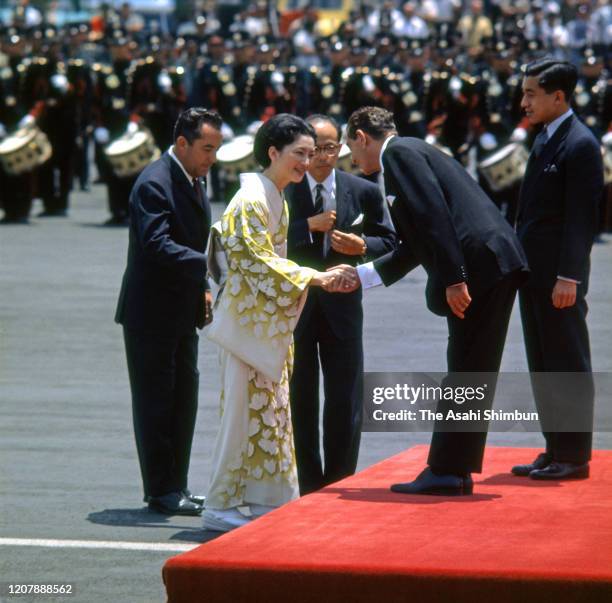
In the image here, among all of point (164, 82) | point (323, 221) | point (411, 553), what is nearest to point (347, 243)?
point (323, 221)

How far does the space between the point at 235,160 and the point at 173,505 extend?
11.9m

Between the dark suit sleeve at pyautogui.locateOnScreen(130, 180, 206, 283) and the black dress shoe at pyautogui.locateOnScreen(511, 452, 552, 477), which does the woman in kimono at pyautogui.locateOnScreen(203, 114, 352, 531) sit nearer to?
the dark suit sleeve at pyautogui.locateOnScreen(130, 180, 206, 283)

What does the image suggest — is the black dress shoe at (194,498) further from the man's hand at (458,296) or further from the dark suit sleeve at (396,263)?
the man's hand at (458,296)

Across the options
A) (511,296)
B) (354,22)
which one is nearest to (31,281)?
(511,296)

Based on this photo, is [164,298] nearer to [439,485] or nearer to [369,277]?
[369,277]

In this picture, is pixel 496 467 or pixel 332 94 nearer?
pixel 496 467

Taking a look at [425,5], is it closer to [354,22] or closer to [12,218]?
[354,22]

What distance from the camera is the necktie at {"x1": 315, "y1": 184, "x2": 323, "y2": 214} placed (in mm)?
7379

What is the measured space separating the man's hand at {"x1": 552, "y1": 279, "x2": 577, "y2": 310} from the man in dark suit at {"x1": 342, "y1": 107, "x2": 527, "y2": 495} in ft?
0.79

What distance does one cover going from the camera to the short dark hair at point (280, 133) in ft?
21.9

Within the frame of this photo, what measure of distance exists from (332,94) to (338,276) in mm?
16116

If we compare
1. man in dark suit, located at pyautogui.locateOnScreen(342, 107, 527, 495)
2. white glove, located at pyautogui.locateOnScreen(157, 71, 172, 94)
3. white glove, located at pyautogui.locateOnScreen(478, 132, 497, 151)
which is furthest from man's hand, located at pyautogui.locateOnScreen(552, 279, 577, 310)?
white glove, located at pyautogui.locateOnScreen(157, 71, 172, 94)

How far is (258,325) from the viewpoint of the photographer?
22.2 ft

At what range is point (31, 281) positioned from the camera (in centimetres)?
1458
